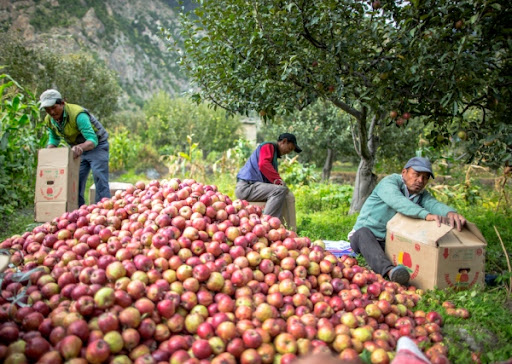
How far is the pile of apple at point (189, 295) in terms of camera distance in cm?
185

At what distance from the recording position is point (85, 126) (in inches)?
187

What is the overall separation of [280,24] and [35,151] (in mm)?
5297

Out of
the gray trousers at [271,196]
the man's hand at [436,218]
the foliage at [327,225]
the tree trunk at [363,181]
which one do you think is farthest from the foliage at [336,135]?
the man's hand at [436,218]

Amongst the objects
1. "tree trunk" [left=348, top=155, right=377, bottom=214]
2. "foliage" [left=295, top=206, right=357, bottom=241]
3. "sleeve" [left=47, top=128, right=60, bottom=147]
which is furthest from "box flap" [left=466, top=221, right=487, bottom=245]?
"sleeve" [left=47, top=128, right=60, bottom=147]

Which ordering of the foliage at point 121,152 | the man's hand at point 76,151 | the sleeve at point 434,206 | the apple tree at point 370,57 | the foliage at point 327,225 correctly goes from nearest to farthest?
the apple tree at point 370,57 < the sleeve at point 434,206 < the man's hand at point 76,151 < the foliage at point 327,225 < the foliage at point 121,152

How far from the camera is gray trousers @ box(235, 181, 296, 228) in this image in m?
4.72

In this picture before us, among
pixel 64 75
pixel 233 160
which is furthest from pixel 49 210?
pixel 64 75

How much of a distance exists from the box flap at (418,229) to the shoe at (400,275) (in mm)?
282

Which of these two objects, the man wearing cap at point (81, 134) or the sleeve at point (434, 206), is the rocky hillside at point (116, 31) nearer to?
the man wearing cap at point (81, 134)

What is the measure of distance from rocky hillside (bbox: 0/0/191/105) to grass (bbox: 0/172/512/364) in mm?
31702

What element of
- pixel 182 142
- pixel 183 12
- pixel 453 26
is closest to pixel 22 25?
pixel 182 142

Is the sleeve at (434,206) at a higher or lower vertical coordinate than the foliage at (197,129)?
lower

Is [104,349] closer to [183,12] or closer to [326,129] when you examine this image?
[183,12]

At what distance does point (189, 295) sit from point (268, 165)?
10.00 feet
